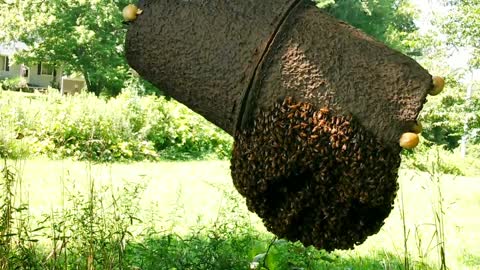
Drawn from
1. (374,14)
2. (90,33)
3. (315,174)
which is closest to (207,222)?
(315,174)

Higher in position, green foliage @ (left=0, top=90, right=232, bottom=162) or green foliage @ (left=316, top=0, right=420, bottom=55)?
green foliage @ (left=316, top=0, right=420, bottom=55)

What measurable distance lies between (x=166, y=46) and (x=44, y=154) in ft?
32.0

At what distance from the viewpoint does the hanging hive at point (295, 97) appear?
1.61 m

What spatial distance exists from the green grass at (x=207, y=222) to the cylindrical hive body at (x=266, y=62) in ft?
3.74

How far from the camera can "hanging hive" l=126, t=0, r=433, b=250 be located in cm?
161

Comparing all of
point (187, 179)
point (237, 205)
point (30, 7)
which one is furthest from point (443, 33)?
point (30, 7)

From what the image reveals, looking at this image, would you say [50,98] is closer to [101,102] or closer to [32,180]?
[101,102]

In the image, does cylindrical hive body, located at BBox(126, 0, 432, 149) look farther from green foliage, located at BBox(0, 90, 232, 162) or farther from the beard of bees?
green foliage, located at BBox(0, 90, 232, 162)

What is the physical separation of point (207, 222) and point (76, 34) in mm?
24137

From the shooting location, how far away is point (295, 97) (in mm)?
1657

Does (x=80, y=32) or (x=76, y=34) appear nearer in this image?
(x=80, y=32)

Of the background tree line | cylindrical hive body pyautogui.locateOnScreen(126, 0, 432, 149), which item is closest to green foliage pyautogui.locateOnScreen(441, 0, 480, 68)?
cylindrical hive body pyautogui.locateOnScreen(126, 0, 432, 149)

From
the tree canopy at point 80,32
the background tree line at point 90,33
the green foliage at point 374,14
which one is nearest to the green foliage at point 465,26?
the background tree line at point 90,33

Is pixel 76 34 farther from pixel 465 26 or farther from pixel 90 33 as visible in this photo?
pixel 465 26
